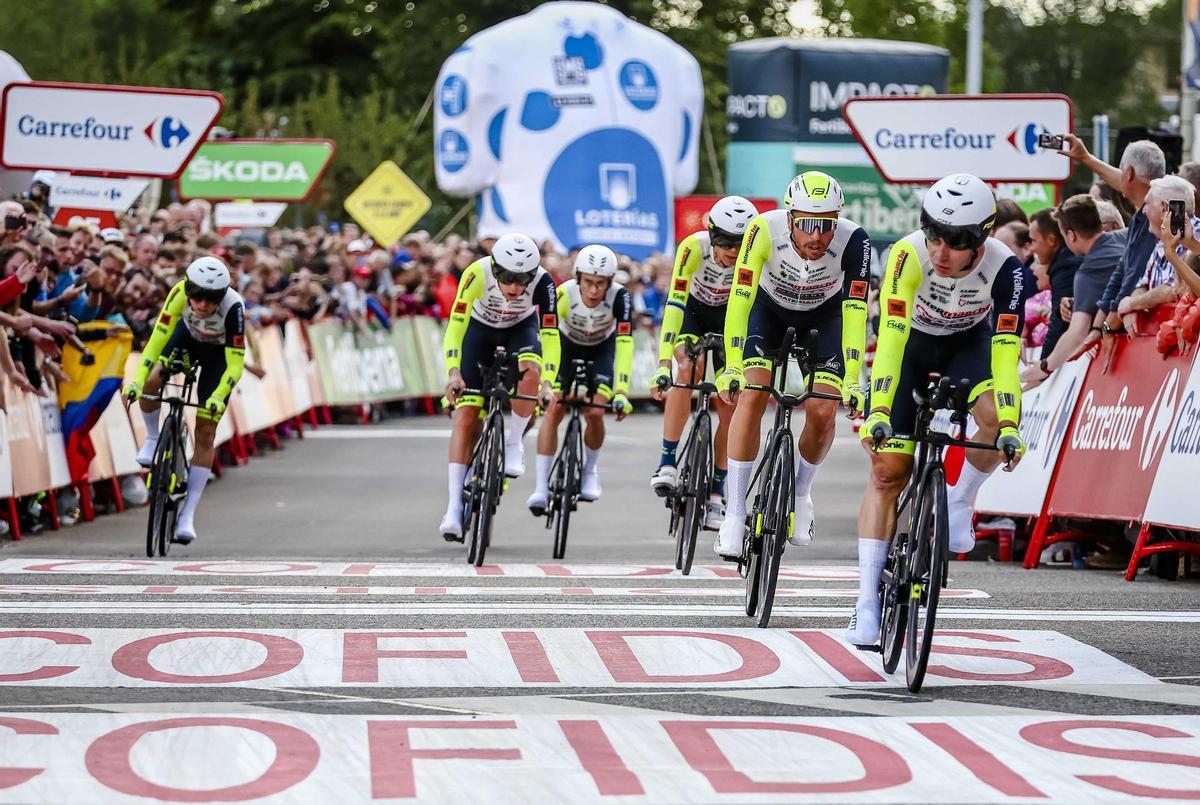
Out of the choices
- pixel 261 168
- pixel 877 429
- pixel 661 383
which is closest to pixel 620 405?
pixel 661 383

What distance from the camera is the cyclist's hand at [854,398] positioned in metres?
9.54

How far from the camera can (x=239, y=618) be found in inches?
373

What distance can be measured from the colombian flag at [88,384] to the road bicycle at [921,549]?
8.78 meters

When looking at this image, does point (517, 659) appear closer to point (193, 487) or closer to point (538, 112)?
point (193, 487)

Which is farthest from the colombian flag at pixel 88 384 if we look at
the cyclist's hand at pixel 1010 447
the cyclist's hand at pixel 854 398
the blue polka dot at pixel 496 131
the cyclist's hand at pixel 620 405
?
the blue polka dot at pixel 496 131

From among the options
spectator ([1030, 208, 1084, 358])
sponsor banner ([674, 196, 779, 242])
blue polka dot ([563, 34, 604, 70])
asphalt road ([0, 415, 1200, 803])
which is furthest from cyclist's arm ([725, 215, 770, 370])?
blue polka dot ([563, 34, 604, 70])

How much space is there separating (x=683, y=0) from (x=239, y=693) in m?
53.4

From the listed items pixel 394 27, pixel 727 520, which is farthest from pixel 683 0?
pixel 727 520

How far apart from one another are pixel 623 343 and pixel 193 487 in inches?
121

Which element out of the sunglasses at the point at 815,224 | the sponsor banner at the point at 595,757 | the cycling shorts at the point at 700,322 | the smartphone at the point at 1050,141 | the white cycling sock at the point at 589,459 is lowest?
the sponsor banner at the point at 595,757

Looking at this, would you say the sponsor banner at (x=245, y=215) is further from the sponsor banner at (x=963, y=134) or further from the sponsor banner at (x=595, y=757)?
the sponsor banner at (x=595, y=757)

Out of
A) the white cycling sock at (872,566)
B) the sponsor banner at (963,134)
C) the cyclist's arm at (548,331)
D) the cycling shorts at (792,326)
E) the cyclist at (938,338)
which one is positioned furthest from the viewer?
the sponsor banner at (963,134)

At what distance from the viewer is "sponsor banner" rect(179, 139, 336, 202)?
3158 centimetres

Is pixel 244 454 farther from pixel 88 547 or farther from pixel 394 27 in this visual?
pixel 394 27
